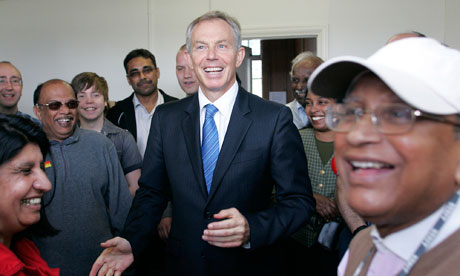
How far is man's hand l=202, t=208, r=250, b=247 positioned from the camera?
1438 mm

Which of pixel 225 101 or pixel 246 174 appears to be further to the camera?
pixel 225 101

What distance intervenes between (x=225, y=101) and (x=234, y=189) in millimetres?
420

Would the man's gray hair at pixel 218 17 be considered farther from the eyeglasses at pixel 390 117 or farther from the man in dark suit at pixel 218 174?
the eyeglasses at pixel 390 117

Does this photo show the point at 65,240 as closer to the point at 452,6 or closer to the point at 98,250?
the point at 98,250

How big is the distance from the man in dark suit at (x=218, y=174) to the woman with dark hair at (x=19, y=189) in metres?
0.29

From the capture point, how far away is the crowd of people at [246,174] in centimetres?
71

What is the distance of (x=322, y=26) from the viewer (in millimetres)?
5195

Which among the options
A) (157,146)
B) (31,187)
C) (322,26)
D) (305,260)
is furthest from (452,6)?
(31,187)

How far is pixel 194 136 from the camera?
5.84 ft

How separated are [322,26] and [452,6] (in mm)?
1524

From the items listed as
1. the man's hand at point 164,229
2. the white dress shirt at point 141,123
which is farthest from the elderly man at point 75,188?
the white dress shirt at point 141,123

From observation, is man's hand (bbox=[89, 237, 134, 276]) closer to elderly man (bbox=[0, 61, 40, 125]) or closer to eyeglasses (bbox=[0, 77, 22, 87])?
elderly man (bbox=[0, 61, 40, 125])

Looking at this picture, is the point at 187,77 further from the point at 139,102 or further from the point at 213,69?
the point at 213,69

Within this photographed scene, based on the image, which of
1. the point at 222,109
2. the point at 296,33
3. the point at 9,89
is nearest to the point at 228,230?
the point at 222,109
